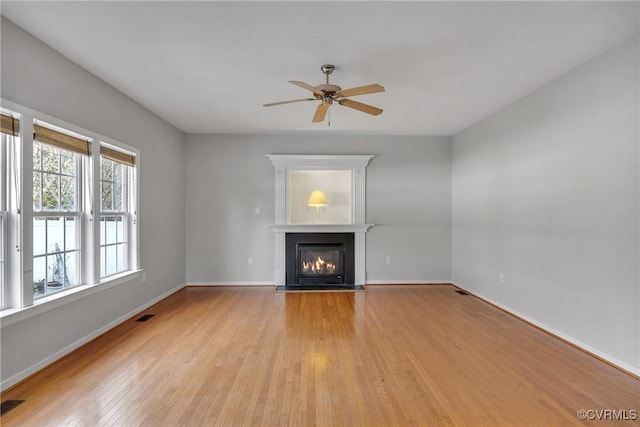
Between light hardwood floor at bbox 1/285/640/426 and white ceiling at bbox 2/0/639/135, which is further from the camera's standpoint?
white ceiling at bbox 2/0/639/135

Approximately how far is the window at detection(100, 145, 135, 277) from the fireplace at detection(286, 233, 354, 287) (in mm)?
2330

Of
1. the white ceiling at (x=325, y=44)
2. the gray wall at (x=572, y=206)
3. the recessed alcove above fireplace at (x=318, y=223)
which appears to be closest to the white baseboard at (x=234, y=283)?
the recessed alcove above fireplace at (x=318, y=223)

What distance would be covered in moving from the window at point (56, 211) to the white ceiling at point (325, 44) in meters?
0.79

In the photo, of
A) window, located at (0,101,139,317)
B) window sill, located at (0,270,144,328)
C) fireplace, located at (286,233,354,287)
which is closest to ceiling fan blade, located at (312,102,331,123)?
window, located at (0,101,139,317)

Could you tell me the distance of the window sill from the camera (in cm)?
206

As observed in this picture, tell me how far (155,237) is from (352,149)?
10.9ft

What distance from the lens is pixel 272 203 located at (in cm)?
510

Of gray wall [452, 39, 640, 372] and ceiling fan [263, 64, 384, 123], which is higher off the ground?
ceiling fan [263, 64, 384, 123]

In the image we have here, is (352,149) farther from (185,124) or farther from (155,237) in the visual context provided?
(155,237)

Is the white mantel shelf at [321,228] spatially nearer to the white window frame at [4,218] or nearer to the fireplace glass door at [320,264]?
the fireplace glass door at [320,264]

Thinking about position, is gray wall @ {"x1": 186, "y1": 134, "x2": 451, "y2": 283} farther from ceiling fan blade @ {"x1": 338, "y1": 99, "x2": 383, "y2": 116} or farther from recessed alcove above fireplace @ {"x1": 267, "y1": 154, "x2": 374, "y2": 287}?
ceiling fan blade @ {"x1": 338, "y1": 99, "x2": 383, "y2": 116}

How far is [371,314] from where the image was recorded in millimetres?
3656

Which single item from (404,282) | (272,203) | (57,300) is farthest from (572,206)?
(57,300)

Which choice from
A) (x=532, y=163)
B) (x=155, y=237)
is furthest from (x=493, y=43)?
(x=155, y=237)
